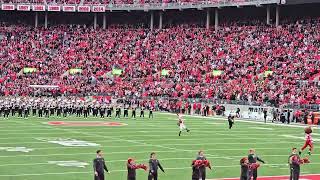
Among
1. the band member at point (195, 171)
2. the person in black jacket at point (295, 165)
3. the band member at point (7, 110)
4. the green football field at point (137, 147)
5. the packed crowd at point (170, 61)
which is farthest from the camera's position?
the packed crowd at point (170, 61)

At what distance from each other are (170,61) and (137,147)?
3212 centimetres

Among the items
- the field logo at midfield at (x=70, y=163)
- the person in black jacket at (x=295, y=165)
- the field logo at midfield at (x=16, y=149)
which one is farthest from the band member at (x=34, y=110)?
the person in black jacket at (x=295, y=165)

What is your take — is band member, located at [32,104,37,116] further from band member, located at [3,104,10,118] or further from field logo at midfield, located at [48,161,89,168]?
field logo at midfield, located at [48,161,89,168]

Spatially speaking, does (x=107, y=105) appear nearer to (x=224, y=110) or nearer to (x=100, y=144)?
(x=224, y=110)

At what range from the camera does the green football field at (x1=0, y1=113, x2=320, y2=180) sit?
738 inches

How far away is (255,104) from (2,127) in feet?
59.7

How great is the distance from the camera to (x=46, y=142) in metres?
24.9

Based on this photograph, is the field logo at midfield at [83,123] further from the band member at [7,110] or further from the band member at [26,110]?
the band member at [7,110]

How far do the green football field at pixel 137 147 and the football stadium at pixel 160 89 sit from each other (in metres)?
0.06

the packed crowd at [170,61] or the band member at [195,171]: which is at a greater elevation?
the packed crowd at [170,61]

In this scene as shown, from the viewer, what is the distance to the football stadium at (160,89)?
2084 centimetres

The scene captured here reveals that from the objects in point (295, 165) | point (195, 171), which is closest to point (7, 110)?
point (195, 171)

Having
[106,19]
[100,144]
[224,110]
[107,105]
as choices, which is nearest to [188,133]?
[100,144]

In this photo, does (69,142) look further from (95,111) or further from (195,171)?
(95,111)
